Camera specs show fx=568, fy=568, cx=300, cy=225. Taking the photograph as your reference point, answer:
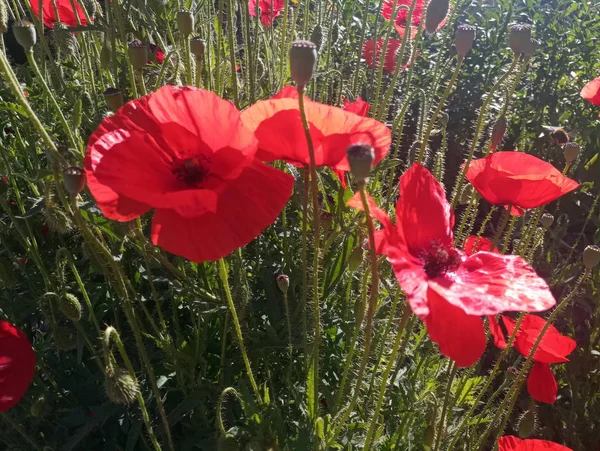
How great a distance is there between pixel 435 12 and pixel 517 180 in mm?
371

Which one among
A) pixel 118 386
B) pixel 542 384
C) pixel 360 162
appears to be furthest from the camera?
pixel 542 384

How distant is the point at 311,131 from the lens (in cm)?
86

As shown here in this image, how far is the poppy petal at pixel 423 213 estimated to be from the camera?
3.01 ft

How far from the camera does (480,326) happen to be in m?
0.80

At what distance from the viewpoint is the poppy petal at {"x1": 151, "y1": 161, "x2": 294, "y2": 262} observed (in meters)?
0.80

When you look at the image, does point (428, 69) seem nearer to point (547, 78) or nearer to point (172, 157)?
point (547, 78)

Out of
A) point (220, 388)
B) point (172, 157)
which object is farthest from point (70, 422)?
point (172, 157)

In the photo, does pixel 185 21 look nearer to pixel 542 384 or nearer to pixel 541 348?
pixel 541 348

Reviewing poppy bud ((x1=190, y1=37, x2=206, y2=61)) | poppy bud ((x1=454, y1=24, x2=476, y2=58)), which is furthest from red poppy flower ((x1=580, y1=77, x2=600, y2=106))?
poppy bud ((x1=190, y1=37, x2=206, y2=61))

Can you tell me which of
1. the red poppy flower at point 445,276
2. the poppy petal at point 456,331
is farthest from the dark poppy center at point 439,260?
the poppy petal at point 456,331

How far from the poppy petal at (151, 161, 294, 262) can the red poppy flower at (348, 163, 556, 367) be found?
13 centimetres

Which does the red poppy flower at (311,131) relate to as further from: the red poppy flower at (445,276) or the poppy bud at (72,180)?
the poppy bud at (72,180)

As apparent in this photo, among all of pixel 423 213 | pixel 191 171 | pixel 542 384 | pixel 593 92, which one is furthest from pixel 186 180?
pixel 593 92

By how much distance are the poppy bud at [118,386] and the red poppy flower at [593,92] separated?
4.86 ft
